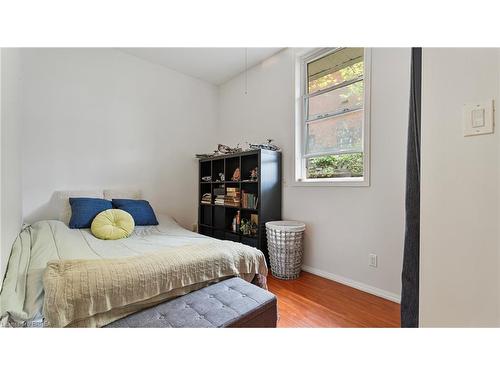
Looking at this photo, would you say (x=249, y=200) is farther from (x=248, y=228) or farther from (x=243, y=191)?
(x=248, y=228)

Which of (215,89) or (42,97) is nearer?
(42,97)

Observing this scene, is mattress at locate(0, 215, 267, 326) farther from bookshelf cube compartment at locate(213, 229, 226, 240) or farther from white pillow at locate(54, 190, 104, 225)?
bookshelf cube compartment at locate(213, 229, 226, 240)

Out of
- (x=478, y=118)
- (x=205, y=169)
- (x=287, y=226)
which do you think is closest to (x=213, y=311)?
(x=478, y=118)

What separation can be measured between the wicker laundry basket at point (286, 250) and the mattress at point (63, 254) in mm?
651

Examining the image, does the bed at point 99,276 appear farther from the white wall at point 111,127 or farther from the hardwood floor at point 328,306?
the white wall at point 111,127

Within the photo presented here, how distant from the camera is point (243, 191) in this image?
9.58ft

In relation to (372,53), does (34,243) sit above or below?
below

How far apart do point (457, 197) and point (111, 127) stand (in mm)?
3352

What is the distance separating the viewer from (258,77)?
3.11 meters

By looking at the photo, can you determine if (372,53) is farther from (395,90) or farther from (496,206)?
(496,206)

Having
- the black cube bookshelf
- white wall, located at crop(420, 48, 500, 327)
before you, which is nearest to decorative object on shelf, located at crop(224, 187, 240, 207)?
the black cube bookshelf

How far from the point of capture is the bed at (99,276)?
0.96 meters
